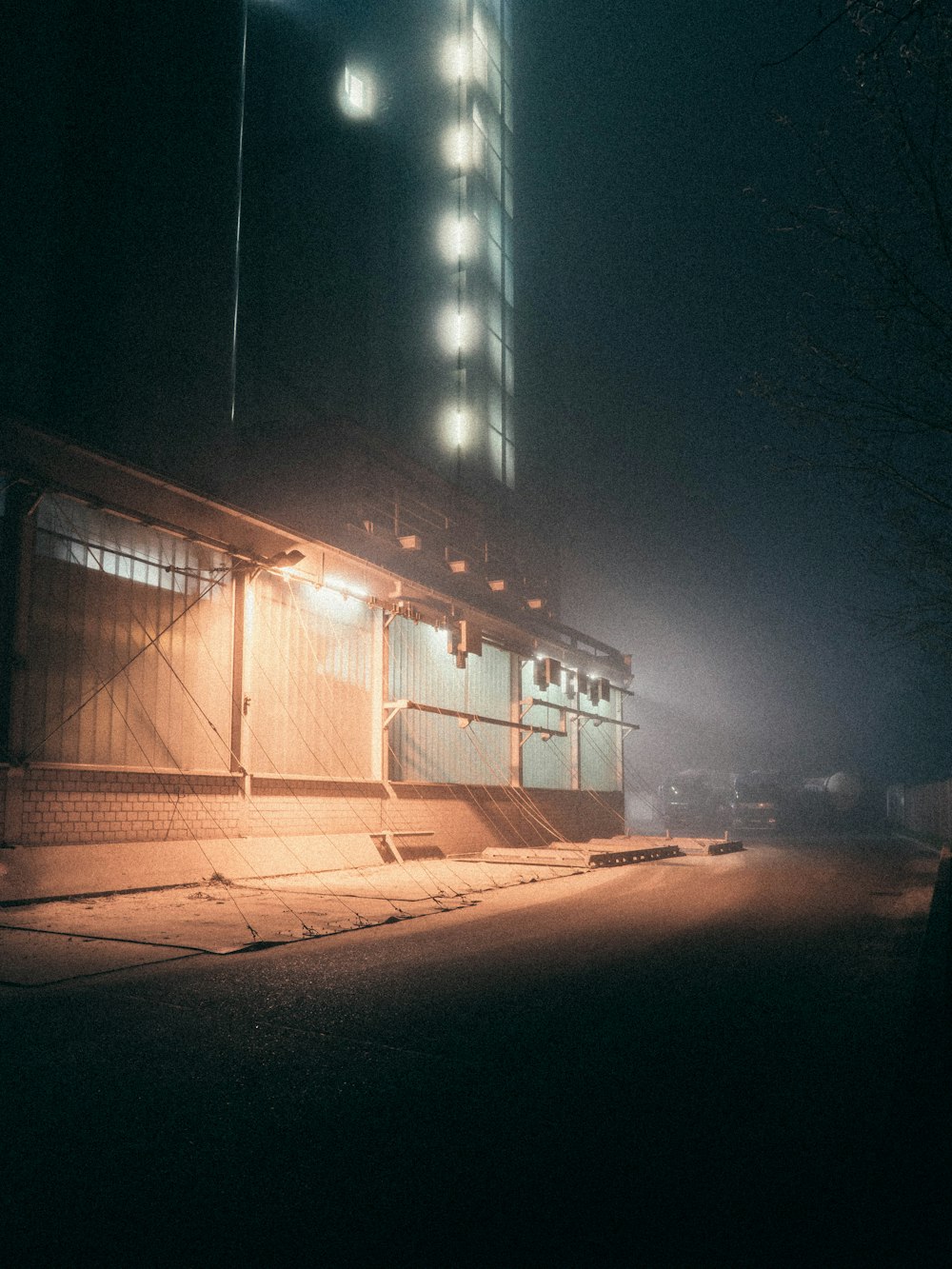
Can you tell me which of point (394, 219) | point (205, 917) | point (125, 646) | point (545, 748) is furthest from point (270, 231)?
point (205, 917)

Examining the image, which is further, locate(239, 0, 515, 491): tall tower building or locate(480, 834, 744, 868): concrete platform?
locate(239, 0, 515, 491): tall tower building

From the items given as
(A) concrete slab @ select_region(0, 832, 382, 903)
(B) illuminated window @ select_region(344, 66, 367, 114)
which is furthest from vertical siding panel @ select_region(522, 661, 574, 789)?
(B) illuminated window @ select_region(344, 66, 367, 114)

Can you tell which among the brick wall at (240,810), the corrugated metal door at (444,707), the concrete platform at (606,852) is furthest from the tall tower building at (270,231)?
the concrete platform at (606,852)

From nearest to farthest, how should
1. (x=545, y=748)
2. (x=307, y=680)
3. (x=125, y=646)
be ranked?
(x=125, y=646), (x=307, y=680), (x=545, y=748)

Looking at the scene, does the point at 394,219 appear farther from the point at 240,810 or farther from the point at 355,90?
the point at 240,810

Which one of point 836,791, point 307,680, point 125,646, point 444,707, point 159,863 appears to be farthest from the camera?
point 836,791

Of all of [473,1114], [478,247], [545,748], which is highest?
[478,247]

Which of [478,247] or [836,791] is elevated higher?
[478,247]

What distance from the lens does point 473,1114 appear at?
3.49m

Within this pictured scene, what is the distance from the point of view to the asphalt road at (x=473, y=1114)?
2535 millimetres

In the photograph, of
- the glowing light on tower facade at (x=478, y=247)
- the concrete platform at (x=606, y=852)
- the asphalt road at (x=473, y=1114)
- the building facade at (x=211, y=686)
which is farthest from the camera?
the glowing light on tower facade at (x=478, y=247)

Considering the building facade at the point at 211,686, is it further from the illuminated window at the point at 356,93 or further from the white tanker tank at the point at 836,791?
the white tanker tank at the point at 836,791

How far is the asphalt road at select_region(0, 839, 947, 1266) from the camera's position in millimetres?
2535

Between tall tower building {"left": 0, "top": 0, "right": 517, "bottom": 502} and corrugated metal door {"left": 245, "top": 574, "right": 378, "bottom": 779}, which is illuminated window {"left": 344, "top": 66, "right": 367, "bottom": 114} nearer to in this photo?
tall tower building {"left": 0, "top": 0, "right": 517, "bottom": 502}
